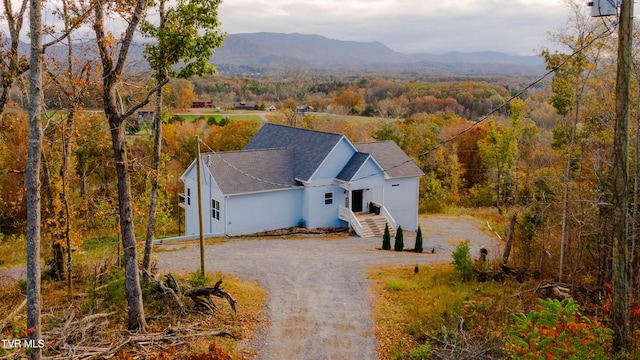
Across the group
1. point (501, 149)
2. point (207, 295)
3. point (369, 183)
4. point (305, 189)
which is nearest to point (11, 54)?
point (207, 295)

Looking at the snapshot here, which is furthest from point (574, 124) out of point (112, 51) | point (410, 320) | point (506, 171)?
point (506, 171)

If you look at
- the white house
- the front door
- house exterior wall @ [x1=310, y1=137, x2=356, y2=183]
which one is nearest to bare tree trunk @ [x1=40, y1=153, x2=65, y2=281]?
the white house

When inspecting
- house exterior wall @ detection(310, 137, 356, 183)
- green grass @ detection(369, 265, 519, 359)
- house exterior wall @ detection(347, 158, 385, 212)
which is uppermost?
house exterior wall @ detection(310, 137, 356, 183)

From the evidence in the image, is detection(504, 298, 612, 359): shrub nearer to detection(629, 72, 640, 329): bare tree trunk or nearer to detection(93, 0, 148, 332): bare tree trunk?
detection(629, 72, 640, 329): bare tree trunk

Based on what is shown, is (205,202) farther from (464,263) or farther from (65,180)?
(464,263)

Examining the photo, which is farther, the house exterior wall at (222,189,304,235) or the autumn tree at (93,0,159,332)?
the house exterior wall at (222,189,304,235)

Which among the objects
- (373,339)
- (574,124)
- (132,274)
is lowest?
(373,339)

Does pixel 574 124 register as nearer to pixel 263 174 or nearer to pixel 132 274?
pixel 132 274
